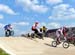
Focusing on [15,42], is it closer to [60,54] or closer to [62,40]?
[62,40]

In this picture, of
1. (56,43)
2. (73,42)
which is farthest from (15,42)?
(73,42)

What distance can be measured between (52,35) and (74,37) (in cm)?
691

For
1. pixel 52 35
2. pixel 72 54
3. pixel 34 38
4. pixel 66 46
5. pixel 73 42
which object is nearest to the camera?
pixel 72 54

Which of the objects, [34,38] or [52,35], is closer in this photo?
[34,38]

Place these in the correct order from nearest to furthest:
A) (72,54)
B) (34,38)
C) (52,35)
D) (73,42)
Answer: (72,54) < (73,42) < (34,38) < (52,35)

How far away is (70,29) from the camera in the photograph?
2977 cm

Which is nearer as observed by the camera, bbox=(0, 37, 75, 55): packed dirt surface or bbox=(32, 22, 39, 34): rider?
bbox=(0, 37, 75, 55): packed dirt surface

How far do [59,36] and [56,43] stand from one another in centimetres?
60

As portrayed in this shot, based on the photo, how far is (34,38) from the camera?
2894 centimetres

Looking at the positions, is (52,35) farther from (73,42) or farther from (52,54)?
(52,54)

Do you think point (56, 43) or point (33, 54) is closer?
point (33, 54)

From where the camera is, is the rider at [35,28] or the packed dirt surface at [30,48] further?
the rider at [35,28]

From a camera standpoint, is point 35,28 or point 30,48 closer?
point 30,48

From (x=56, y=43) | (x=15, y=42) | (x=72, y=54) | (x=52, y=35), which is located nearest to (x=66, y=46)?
(x=56, y=43)
